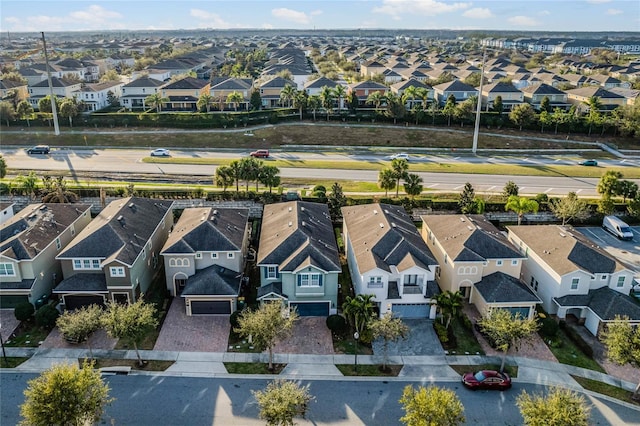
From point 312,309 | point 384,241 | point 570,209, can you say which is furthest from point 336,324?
point 570,209

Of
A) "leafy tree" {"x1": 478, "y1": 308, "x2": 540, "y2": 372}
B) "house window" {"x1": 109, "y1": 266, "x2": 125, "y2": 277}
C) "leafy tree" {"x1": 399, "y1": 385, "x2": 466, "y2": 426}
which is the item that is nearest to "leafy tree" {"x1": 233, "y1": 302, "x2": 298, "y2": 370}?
"leafy tree" {"x1": 399, "y1": 385, "x2": 466, "y2": 426}

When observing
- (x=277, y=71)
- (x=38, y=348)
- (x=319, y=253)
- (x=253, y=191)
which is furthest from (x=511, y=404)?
(x=277, y=71)

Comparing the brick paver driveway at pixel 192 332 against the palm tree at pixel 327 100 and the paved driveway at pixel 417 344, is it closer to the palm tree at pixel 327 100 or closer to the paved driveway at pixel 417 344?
the paved driveway at pixel 417 344

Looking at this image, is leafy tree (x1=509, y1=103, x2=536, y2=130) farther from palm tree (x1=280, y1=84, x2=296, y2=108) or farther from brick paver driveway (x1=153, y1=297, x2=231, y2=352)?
brick paver driveway (x1=153, y1=297, x2=231, y2=352)

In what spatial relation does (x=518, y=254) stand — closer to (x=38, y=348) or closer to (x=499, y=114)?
(x=38, y=348)

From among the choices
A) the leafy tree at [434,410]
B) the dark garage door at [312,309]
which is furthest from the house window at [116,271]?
the leafy tree at [434,410]
